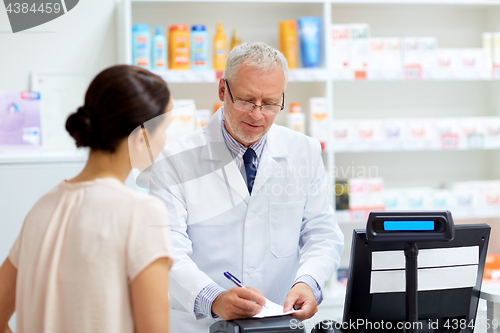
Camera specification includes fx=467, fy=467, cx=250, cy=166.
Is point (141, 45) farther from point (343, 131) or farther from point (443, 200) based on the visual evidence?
point (443, 200)

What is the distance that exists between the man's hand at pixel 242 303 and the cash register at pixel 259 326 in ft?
0.17

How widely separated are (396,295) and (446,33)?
2.62m

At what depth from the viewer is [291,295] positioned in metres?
1.42

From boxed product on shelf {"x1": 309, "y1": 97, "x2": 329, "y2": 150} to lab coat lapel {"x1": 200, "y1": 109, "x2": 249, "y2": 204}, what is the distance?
1094 millimetres

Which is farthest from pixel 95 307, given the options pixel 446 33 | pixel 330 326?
pixel 446 33

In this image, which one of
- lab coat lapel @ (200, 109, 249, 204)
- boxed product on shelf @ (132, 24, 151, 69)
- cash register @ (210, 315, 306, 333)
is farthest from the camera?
boxed product on shelf @ (132, 24, 151, 69)

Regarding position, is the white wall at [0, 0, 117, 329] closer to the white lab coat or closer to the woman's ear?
the white lab coat

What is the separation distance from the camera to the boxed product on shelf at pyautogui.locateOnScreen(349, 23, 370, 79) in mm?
2749

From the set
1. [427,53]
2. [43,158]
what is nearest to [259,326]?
[43,158]

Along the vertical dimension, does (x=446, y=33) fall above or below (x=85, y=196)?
above

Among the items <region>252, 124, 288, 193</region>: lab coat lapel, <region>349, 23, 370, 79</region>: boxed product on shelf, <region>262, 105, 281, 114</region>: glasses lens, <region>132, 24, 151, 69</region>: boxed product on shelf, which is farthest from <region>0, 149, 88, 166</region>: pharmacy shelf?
<region>349, 23, 370, 79</region>: boxed product on shelf

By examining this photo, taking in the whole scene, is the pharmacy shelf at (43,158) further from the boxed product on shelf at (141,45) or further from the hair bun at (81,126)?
the hair bun at (81,126)

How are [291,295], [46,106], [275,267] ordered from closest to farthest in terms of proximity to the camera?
[291,295], [275,267], [46,106]

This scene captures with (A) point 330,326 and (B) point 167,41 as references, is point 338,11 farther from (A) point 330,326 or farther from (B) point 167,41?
(A) point 330,326
